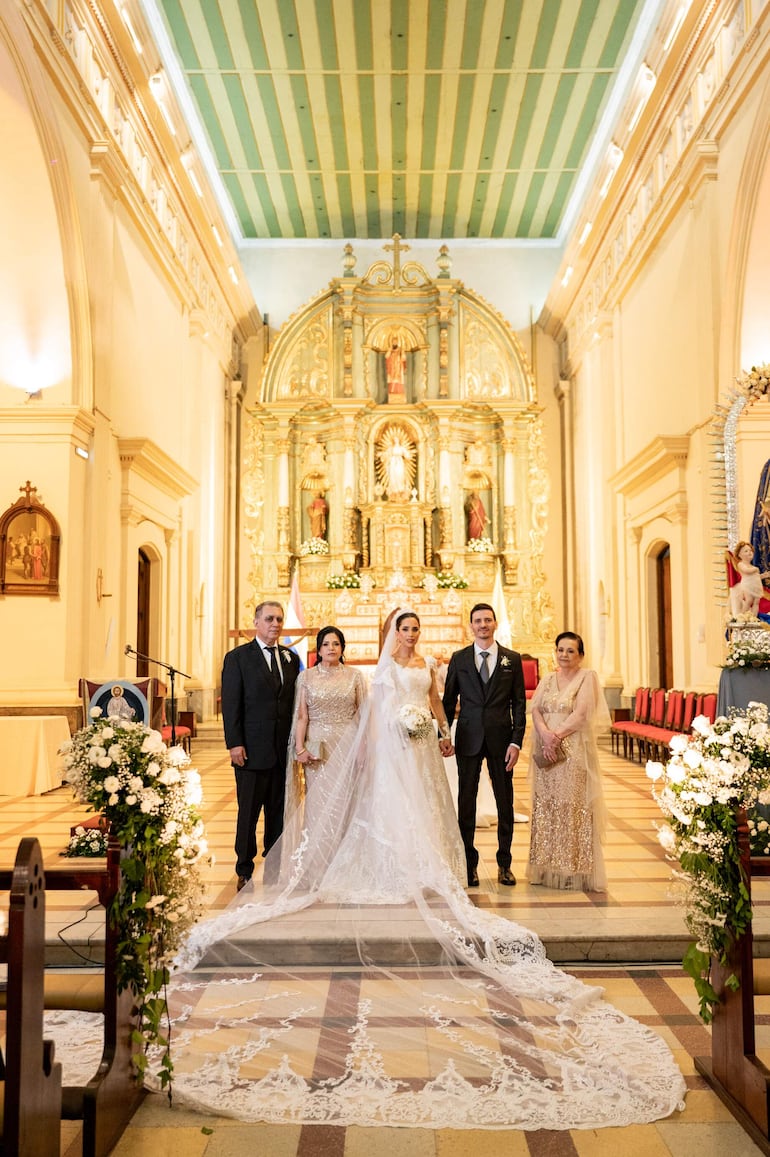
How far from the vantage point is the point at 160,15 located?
12422 millimetres

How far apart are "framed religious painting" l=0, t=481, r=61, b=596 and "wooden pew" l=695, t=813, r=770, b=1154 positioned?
745 cm

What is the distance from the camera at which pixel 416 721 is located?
529 cm

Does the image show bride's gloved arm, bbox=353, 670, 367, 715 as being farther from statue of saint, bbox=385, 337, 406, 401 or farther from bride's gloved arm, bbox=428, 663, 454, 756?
statue of saint, bbox=385, 337, 406, 401

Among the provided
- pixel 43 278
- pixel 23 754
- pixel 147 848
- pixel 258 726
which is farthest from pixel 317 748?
pixel 43 278

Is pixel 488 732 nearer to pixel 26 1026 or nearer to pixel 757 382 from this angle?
pixel 26 1026

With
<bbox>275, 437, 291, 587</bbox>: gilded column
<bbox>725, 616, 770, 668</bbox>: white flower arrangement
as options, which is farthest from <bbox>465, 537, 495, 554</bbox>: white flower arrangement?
<bbox>725, 616, 770, 668</bbox>: white flower arrangement

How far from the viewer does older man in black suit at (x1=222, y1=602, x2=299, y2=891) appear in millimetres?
5418

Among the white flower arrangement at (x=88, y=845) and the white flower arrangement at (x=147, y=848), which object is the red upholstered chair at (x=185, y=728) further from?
the white flower arrangement at (x=147, y=848)

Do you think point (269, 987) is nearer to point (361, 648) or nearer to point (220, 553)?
point (361, 648)

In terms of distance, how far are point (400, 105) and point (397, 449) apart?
5721mm

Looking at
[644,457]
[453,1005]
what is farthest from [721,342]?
[453,1005]

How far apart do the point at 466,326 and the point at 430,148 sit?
3.42 meters

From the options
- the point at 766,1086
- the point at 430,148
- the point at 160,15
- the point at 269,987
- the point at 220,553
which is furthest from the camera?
the point at 220,553

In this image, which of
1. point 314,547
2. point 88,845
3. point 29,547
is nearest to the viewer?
point 88,845
